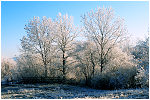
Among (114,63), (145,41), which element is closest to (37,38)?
(114,63)

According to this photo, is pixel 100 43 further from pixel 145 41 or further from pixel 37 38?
pixel 37 38

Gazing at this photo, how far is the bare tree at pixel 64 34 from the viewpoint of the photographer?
2538 centimetres

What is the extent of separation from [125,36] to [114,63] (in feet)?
13.0

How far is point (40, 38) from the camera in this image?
84.7 ft

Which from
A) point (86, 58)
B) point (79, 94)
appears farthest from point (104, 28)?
point (79, 94)

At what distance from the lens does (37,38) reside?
26.0m

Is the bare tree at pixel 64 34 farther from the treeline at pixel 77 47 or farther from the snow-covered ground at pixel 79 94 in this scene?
the snow-covered ground at pixel 79 94

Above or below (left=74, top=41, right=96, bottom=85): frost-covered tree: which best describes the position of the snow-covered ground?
below

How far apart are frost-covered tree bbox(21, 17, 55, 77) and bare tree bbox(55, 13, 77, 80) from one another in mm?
1097

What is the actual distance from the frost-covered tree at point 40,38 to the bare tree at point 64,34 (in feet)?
3.60

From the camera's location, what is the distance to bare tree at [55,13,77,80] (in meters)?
25.4

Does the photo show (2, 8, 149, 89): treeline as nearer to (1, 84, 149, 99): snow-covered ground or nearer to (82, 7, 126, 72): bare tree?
(82, 7, 126, 72): bare tree

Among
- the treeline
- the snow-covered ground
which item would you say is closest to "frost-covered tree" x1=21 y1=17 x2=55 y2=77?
the treeline

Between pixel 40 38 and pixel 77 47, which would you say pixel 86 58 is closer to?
pixel 77 47
